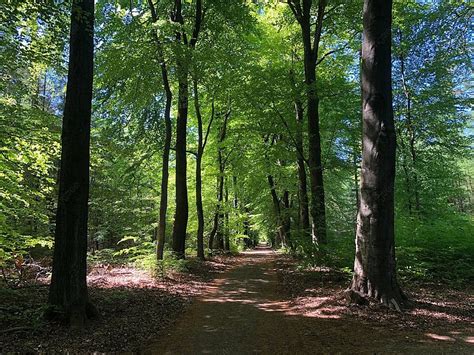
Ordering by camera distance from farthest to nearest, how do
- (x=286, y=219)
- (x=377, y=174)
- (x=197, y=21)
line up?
(x=286, y=219) < (x=197, y=21) < (x=377, y=174)

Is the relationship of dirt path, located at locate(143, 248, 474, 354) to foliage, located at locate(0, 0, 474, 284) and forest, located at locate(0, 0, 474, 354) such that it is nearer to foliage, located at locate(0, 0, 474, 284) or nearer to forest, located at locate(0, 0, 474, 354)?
forest, located at locate(0, 0, 474, 354)

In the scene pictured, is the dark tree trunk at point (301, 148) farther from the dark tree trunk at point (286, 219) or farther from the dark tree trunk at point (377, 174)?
the dark tree trunk at point (377, 174)

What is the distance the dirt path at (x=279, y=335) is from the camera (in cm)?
516

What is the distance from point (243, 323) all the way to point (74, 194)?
13.1ft

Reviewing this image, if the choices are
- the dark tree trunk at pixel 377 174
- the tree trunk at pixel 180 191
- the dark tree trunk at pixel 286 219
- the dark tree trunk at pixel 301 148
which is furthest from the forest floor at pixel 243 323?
the dark tree trunk at pixel 286 219

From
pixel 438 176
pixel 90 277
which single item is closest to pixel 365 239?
pixel 90 277

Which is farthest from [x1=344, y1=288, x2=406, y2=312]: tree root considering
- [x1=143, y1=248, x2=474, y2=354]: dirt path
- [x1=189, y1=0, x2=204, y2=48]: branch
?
[x1=189, y1=0, x2=204, y2=48]: branch

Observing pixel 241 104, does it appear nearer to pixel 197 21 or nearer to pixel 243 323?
pixel 197 21

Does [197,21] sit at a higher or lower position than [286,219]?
higher

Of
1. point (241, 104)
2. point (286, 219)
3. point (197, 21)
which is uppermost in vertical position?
point (197, 21)

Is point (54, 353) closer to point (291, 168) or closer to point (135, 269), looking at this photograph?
point (135, 269)

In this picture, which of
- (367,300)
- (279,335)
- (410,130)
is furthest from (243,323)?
Answer: (410,130)

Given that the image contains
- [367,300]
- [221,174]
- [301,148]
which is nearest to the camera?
[367,300]

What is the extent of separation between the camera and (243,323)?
6.89m
